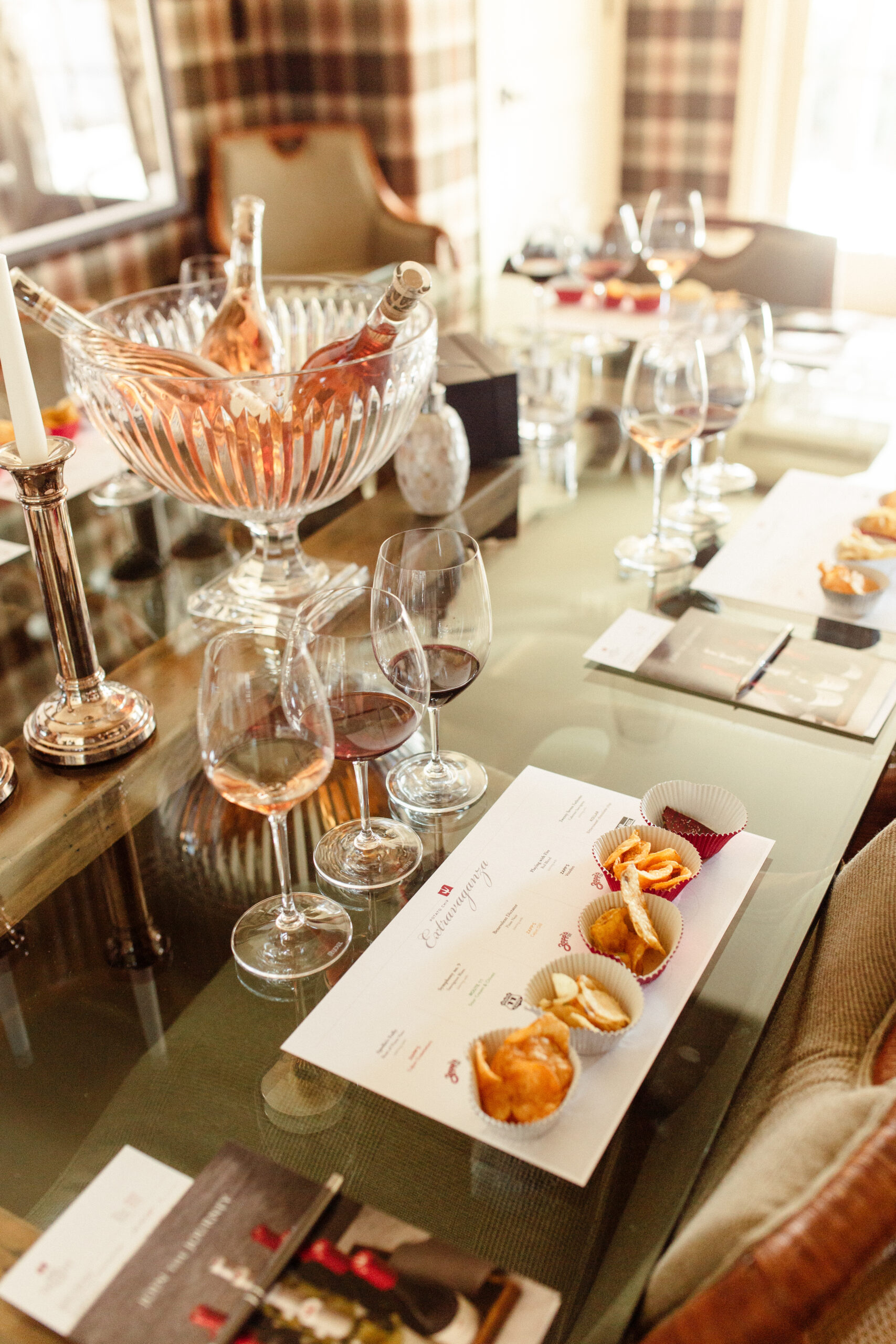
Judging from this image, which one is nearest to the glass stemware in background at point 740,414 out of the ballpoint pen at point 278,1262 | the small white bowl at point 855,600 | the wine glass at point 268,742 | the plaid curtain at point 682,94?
the small white bowl at point 855,600

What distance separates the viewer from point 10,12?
2.79m

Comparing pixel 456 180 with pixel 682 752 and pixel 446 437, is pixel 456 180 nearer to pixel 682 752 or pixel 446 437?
pixel 446 437

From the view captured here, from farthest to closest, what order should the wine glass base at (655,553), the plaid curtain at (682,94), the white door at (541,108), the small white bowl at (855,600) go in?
the plaid curtain at (682,94), the white door at (541,108), the wine glass base at (655,553), the small white bowl at (855,600)

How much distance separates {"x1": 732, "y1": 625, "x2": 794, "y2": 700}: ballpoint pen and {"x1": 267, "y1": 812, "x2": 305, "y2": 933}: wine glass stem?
0.44 m

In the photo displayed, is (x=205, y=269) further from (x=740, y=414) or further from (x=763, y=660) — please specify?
(x=763, y=660)

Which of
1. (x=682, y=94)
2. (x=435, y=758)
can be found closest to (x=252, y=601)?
(x=435, y=758)

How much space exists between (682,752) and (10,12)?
277 cm

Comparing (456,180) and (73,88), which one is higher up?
(73,88)

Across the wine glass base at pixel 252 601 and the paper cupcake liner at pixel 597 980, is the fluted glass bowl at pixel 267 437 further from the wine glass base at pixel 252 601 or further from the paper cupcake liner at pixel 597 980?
the paper cupcake liner at pixel 597 980

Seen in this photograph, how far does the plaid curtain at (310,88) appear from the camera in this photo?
3.27 metres

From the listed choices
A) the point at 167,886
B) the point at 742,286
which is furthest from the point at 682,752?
the point at 742,286

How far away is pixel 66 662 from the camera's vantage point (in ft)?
3.20

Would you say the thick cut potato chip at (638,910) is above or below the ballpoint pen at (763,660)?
above

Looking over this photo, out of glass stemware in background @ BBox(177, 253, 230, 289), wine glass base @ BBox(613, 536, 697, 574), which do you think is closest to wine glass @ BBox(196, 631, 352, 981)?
wine glass base @ BBox(613, 536, 697, 574)
